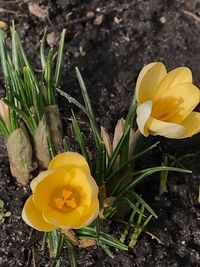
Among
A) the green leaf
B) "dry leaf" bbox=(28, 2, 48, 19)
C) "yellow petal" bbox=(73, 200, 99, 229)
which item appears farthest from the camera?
"dry leaf" bbox=(28, 2, 48, 19)

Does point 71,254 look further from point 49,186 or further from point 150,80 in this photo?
point 150,80

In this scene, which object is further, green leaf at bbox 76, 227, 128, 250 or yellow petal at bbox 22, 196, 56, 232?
green leaf at bbox 76, 227, 128, 250

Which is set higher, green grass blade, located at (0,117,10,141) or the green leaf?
green grass blade, located at (0,117,10,141)

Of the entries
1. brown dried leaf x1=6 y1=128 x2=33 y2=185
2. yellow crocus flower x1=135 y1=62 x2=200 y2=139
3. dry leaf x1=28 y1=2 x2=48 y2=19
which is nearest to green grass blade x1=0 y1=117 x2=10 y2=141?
brown dried leaf x1=6 y1=128 x2=33 y2=185

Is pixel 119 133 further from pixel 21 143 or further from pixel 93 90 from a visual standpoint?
pixel 93 90

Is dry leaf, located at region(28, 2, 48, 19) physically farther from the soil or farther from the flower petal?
the flower petal

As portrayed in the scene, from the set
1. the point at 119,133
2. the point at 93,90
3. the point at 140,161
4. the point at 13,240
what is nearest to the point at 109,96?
the point at 93,90

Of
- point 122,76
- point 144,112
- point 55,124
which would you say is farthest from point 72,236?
point 122,76

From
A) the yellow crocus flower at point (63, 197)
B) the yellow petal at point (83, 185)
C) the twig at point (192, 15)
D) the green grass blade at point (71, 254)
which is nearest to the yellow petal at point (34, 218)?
the yellow crocus flower at point (63, 197)
